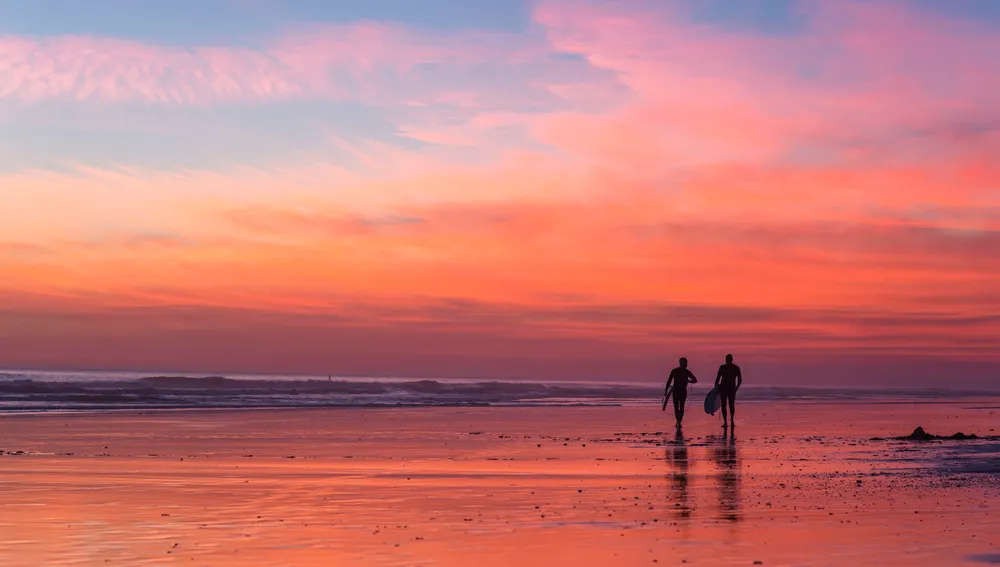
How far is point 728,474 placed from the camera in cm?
1758

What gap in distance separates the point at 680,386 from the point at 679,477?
16.5 m

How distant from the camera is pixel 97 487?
51.4 ft

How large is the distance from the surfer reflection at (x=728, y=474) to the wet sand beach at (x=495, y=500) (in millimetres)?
49

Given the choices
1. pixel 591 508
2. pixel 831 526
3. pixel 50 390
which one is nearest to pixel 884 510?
pixel 831 526

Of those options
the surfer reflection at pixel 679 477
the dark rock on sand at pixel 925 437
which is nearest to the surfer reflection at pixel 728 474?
the surfer reflection at pixel 679 477

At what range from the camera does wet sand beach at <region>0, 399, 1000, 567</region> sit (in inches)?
405

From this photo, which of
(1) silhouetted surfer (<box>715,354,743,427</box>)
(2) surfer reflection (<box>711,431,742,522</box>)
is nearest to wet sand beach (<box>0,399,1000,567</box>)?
(2) surfer reflection (<box>711,431,742,522</box>)

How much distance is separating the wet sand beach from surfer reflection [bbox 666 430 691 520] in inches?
2.6

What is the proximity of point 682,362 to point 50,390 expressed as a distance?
39.7 m

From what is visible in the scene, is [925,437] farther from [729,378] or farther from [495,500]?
[495,500]

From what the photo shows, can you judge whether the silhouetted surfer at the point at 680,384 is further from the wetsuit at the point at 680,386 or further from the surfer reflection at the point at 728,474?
the surfer reflection at the point at 728,474

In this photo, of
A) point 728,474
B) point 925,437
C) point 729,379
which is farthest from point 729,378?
point 728,474

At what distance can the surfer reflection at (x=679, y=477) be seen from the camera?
13227mm

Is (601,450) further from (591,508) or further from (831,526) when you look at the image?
(831,526)
